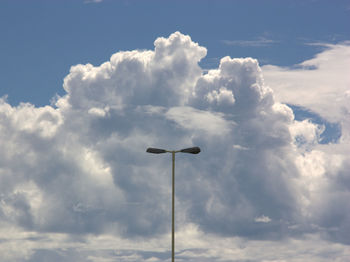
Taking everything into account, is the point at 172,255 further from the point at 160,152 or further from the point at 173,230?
the point at 160,152

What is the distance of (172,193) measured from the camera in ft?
181

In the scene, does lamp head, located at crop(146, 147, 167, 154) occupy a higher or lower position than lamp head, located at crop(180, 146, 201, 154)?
higher

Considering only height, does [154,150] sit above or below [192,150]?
above

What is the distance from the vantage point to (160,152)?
54.8 metres

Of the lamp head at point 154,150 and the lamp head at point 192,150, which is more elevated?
the lamp head at point 154,150

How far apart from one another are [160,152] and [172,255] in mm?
8988

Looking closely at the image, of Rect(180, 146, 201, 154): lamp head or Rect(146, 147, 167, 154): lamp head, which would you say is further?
Rect(146, 147, 167, 154): lamp head

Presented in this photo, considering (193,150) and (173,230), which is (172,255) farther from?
(193,150)

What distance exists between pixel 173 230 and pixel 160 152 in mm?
6942

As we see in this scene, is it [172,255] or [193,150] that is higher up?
[193,150]

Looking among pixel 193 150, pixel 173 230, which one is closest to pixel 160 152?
pixel 193 150

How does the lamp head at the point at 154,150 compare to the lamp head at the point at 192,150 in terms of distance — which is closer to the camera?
the lamp head at the point at 192,150

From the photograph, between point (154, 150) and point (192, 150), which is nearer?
point (192, 150)

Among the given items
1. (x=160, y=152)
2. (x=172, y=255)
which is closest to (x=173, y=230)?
(x=172, y=255)
